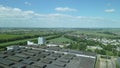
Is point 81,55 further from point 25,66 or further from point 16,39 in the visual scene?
point 16,39

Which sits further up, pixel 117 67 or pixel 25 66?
pixel 25 66

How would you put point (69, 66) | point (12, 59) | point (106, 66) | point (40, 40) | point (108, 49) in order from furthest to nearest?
point (40, 40) < point (108, 49) < point (106, 66) < point (12, 59) < point (69, 66)

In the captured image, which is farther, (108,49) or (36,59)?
(108,49)

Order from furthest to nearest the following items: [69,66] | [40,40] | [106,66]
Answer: [40,40] → [106,66] → [69,66]

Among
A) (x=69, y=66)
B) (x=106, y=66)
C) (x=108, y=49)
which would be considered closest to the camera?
(x=69, y=66)

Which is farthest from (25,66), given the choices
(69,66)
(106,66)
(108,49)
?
(108,49)

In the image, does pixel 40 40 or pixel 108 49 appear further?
pixel 40 40

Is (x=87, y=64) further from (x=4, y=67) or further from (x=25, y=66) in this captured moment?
(x=4, y=67)

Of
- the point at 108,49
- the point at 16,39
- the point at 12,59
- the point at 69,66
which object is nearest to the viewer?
the point at 69,66

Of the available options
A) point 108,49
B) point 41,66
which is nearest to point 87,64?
point 41,66
